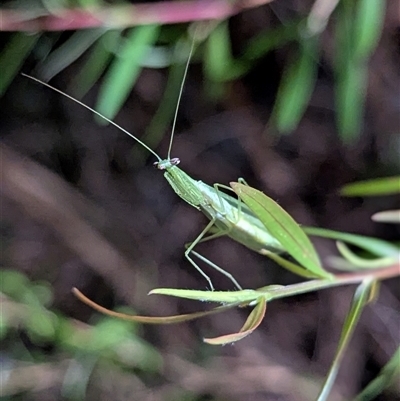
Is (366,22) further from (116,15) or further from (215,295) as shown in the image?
(215,295)

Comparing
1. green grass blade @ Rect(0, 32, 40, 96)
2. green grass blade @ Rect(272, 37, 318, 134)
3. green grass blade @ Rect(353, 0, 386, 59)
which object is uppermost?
green grass blade @ Rect(353, 0, 386, 59)

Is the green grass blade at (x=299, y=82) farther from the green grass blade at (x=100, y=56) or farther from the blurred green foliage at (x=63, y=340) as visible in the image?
the blurred green foliage at (x=63, y=340)

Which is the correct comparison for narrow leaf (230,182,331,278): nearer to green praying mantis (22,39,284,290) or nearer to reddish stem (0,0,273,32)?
green praying mantis (22,39,284,290)

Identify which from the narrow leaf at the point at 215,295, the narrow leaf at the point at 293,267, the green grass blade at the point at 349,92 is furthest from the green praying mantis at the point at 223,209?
the green grass blade at the point at 349,92

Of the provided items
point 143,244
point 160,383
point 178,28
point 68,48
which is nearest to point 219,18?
point 178,28

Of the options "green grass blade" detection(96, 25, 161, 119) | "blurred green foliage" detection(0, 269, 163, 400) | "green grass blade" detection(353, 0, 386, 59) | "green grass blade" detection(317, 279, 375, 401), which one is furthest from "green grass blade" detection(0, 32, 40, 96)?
"green grass blade" detection(317, 279, 375, 401)
